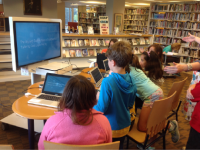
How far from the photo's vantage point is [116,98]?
141cm

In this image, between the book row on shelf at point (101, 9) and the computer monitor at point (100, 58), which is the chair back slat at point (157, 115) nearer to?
the computer monitor at point (100, 58)

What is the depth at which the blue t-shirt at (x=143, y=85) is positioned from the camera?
1.88 metres

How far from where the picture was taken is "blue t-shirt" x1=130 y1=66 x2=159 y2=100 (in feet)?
6.16

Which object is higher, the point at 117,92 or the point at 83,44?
the point at 83,44

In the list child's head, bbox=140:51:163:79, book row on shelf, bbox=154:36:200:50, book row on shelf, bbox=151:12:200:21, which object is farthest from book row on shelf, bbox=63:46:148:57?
book row on shelf, bbox=151:12:200:21

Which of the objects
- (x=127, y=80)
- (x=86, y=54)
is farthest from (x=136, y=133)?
(x=86, y=54)

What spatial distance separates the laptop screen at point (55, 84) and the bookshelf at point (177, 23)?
619cm

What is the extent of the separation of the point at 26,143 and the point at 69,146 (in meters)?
1.57

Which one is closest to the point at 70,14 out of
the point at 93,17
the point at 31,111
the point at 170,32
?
the point at 93,17

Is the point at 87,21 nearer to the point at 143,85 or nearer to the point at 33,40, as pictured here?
the point at 33,40

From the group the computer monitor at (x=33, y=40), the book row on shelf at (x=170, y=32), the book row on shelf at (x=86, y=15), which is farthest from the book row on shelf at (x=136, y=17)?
the computer monitor at (x=33, y=40)

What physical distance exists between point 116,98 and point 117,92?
5cm

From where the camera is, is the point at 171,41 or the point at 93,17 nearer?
the point at 171,41

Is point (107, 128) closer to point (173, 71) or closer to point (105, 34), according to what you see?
point (173, 71)
